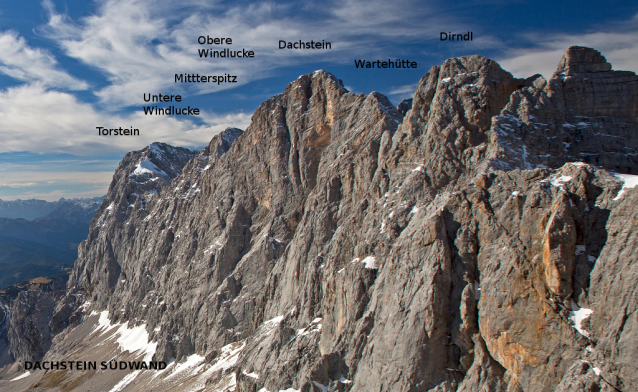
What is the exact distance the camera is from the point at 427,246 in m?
44.6

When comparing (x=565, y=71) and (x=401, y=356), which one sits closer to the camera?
(x=401, y=356)

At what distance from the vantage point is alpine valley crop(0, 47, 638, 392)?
3359cm

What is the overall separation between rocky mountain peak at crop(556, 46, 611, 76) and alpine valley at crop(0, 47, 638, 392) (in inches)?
12.4

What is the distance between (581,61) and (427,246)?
37.2 metres

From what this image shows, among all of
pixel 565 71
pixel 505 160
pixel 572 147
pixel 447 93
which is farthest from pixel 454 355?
pixel 565 71

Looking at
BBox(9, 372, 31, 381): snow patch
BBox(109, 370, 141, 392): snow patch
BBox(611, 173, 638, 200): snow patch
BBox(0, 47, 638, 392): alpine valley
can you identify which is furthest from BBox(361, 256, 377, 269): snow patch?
BBox(9, 372, 31, 381): snow patch

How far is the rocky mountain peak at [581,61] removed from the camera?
2064 inches

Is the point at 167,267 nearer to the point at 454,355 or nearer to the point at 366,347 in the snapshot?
the point at 366,347

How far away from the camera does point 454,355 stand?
40250mm

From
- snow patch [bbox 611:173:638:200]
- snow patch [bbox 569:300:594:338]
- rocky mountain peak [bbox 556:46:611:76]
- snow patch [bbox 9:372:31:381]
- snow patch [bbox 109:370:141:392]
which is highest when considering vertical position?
rocky mountain peak [bbox 556:46:611:76]

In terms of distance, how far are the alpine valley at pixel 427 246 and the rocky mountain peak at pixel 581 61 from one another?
0.32 metres

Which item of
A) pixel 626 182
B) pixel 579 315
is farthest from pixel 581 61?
pixel 579 315

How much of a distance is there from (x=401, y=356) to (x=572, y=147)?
118 feet

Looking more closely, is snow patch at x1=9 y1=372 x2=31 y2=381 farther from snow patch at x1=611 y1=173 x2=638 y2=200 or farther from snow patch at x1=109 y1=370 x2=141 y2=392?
snow patch at x1=611 y1=173 x2=638 y2=200
